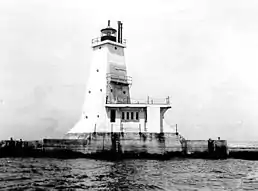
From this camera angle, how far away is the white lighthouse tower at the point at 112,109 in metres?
41.4

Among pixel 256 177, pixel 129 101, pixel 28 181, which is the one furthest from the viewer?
pixel 129 101

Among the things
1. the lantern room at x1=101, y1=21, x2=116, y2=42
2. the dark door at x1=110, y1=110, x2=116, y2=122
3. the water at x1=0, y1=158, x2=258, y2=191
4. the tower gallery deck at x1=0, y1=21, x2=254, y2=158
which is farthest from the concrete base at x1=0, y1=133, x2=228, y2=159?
the lantern room at x1=101, y1=21, x2=116, y2=42

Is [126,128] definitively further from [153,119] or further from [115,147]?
[153,119]

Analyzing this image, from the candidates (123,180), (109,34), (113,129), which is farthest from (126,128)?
(123,180)

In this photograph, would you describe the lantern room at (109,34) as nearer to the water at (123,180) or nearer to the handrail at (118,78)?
the handrail at (118,78)

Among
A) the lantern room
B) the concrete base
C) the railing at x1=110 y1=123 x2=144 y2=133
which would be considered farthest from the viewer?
the lantern room

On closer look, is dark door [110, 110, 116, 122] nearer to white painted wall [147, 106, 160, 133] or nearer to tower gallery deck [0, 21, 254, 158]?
Answer: tower gallery deck [0, 21, 254, 158]

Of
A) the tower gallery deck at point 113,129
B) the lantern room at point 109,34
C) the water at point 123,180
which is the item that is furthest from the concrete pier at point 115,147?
the lantern room at point 109,34

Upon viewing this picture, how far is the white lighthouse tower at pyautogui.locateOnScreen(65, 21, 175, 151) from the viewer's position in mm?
41406

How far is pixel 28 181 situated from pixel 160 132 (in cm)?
2319

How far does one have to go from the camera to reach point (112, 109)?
43.2m

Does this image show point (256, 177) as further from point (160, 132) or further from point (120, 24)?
point (120, 24)

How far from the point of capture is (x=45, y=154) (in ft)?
136

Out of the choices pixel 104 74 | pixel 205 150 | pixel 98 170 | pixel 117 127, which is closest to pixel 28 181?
pixel 98 170
